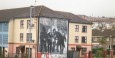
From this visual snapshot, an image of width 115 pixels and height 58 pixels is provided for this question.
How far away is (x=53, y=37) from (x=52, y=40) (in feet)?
1.90

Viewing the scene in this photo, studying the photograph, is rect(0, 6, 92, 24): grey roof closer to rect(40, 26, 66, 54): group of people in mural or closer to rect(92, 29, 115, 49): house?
rect(40, 26, 66, 54): group of people in mural

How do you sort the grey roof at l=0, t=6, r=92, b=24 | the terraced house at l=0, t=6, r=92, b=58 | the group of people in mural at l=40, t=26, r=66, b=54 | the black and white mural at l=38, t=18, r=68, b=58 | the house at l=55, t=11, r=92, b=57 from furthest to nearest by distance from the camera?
1. the house at l=55, t=11, r=92, b=57
2. the grey roof at l=0, t=6, r=92, b=24
3. the group of people in mural at l=40, t=26, r=66, b=54
4. the black and white mural at l=38, t=18, r=68, b=58
5. the terraced house at l=0, t=6, r=92, b=58

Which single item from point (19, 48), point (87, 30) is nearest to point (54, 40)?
point (19, 48)

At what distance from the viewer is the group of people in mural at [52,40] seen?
2606 inches

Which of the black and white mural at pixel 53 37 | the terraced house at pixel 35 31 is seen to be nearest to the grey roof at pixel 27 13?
the terraced house at pixel 35 31

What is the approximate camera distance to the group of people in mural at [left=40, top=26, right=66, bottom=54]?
→ 217 feet

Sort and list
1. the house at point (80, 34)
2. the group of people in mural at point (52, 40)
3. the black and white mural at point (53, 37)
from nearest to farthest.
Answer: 1. the black and white mural at point (53, 37)
2. the group of people in mural at point (52, 40)
3. the house at point (80, 34)

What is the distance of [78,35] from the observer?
8206 cm

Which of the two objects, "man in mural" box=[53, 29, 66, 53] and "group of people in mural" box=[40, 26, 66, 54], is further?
"man in mural" box=[53, 29, 66, 53]

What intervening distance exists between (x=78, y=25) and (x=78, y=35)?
6.97 feet

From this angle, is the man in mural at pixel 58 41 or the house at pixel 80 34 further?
the house at pixel 80 34

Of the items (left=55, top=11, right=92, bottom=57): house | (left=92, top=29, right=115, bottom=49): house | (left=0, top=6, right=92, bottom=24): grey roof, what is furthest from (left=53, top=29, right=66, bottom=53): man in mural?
(left=92, top=29, right=115, bottom=49): house

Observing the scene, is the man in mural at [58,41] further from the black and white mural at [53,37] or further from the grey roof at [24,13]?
the grey roof at [24,13]

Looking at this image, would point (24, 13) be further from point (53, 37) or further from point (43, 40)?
point (43, 40)
